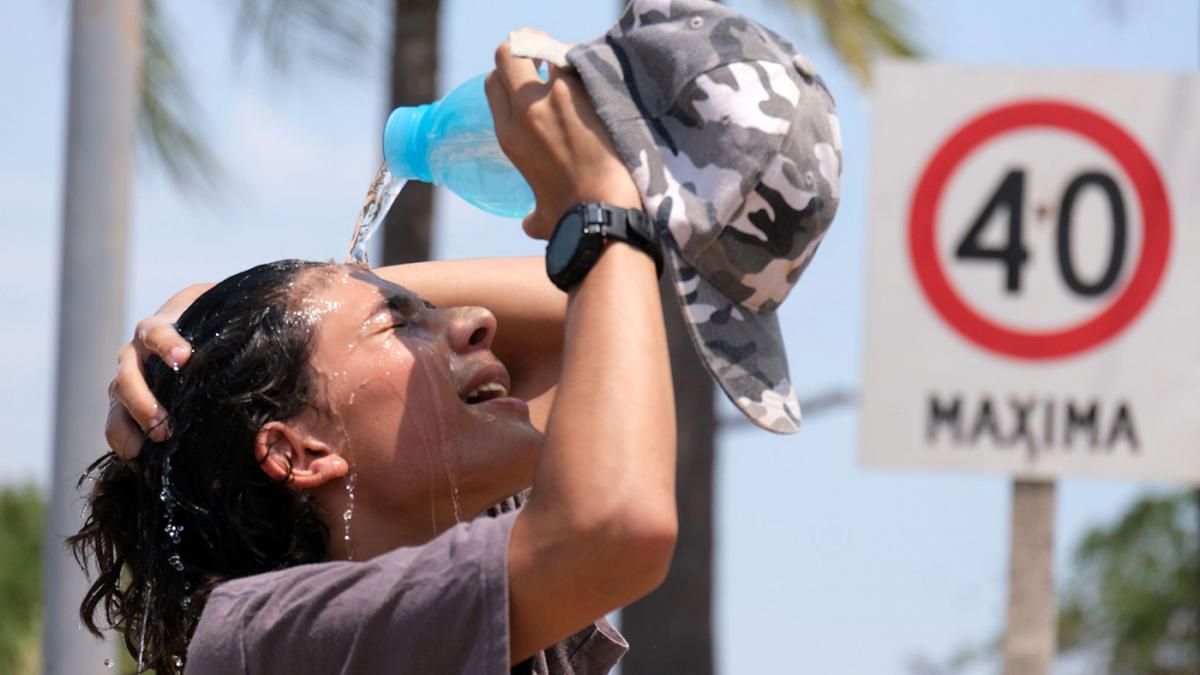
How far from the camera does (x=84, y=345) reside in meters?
5.21

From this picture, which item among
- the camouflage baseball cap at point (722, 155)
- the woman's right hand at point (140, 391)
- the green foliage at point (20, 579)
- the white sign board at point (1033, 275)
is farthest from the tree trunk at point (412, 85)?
the camouflage baseball cap at point (722, 155)

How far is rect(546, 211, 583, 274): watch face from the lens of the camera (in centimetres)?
241

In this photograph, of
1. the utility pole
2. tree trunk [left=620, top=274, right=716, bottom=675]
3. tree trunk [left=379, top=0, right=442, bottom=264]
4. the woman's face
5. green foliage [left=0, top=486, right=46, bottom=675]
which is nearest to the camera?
the woman's face

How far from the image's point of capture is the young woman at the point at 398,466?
2.35 meters

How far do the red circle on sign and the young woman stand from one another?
3086 millimetres

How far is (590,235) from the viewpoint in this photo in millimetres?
2396

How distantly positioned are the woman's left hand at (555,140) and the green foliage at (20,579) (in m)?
9.60

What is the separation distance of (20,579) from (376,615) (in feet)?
44.9

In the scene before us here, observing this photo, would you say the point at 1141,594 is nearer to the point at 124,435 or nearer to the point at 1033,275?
the point at 1033,275

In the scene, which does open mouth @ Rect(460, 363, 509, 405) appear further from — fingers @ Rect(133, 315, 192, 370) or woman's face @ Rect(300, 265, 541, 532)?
fingers @ Rect(133, 315, 192, 370)

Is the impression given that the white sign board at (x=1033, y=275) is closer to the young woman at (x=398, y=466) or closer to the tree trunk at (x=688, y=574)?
the young woman at (x=398, y=466)

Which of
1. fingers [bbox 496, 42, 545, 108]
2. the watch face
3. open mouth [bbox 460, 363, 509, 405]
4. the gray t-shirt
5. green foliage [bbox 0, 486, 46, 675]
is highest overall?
fingers [bbox 496, 42, 545, 108]

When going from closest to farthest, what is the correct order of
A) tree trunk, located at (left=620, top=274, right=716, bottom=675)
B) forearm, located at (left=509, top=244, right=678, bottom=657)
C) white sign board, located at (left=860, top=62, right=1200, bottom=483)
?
forearm, located at (left=509, top=244, right=678, bottom=657) < white sign board, located at (left=860, top=62, right=1200, bottom=483) < tree trunk, located at (left=620, top=274, right=716, bottom=675)

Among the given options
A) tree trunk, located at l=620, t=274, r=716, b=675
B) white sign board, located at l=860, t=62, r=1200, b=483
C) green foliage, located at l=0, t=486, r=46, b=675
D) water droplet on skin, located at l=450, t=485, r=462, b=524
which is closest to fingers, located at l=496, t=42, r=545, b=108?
water droplet on skin, located at l=450, t=485, r=462, b=524
